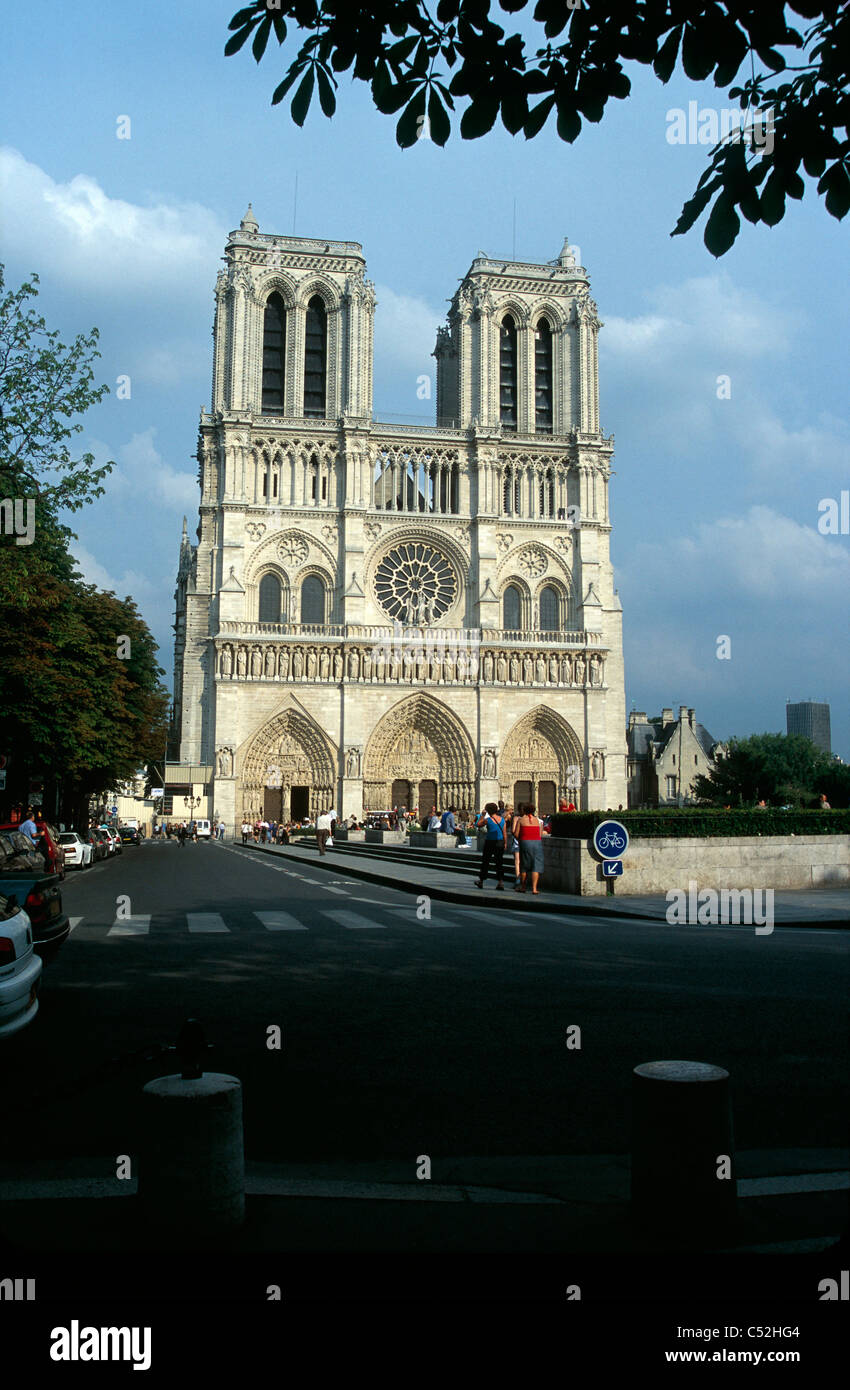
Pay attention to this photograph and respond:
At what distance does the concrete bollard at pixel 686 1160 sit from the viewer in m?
3.43

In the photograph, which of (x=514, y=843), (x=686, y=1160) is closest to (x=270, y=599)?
(x=514, y=843)

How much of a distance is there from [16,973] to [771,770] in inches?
2074

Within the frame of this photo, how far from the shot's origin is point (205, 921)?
12938 millimetres

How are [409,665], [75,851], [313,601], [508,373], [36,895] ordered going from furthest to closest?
[508,373]
[313,601]
[409,665]
[75,851]
[36,895]

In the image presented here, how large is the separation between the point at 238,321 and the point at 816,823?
42672 millimetres

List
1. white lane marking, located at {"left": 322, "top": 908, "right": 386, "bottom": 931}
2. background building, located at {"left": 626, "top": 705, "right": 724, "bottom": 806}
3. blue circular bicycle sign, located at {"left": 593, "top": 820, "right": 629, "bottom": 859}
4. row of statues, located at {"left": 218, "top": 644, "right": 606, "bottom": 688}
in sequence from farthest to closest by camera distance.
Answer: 1. background building, located at {"left": 626, "top": 705, "right": 724, "bottom": 806}
2. row of statues, located at {"left": 218, "top": 644, "right": 606, "bottom": 688}
3. blue circular bicycle sign, located at {"left": 593, "top": 820, "right": 629, "bottom": 859}
4. white lane marking, located at {"left": 322, "top": 908, "right": 386, "bottom": 931}

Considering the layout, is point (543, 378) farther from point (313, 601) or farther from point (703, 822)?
point (703, 822)

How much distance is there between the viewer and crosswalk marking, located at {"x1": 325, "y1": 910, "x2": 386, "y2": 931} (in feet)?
40.7

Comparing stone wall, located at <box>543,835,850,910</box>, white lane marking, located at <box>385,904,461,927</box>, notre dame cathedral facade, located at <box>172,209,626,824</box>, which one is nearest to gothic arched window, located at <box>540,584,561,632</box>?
notre dame cathedral facade, located at <box>172,209,626,824</box>

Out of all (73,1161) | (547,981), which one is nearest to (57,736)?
(547,981)

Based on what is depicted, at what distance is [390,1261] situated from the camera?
129 inches

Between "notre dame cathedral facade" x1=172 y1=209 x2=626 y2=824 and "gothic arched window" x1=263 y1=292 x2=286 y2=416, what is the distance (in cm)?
12

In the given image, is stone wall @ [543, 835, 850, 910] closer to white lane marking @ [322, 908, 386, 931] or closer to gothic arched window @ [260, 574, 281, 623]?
white lane marking @ [322, 908, 386, 931]
